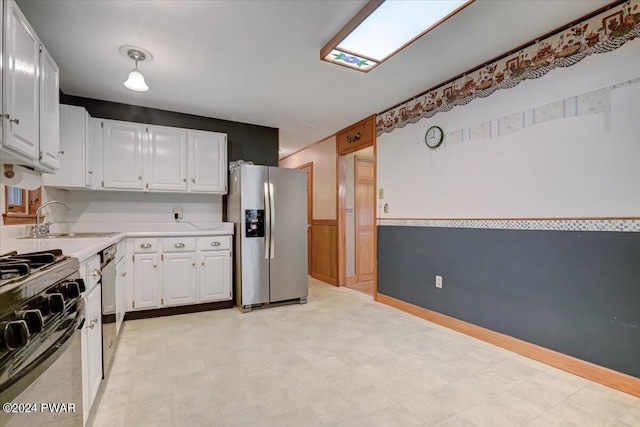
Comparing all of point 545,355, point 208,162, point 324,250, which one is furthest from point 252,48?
point 324,250

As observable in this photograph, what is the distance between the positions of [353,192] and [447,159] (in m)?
2.09

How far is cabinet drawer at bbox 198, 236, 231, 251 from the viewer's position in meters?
3.45

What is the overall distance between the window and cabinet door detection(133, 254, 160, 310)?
0.92 metres

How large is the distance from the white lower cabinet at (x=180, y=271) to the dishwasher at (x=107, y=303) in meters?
1.03

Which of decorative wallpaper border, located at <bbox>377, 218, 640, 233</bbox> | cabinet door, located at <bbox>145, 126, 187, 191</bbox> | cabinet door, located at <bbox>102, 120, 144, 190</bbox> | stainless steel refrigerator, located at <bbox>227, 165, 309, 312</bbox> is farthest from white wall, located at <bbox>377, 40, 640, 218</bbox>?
cabinet door, located at <bbox>102, 120, 144, 190</bbox>

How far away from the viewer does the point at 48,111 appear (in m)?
1.93


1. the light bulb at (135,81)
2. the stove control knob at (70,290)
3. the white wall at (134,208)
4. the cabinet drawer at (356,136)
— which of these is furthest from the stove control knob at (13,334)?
the cabinet drawer at (356,136)

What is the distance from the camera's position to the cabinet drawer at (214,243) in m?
3.45

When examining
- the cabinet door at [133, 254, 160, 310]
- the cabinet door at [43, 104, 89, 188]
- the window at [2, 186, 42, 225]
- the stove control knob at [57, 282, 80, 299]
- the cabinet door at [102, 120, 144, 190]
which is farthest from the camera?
the cabinet door at [102, 120, 144, 190]

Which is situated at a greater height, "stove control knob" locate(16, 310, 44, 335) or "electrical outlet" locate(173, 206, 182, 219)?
"electrical outlet" locate(173, 206, 182, 219)

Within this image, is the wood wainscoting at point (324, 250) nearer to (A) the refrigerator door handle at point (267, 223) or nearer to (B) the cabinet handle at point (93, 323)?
(A) the refrigerator door handle at point (267, 223)

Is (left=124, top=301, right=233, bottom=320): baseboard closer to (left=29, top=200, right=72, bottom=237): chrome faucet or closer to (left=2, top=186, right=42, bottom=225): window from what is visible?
(left=29, top=200, right=72, bottom=237): chrome faucet

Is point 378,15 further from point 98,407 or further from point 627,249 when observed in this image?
point 98,407

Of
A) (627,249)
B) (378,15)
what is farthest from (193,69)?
(627,249)
